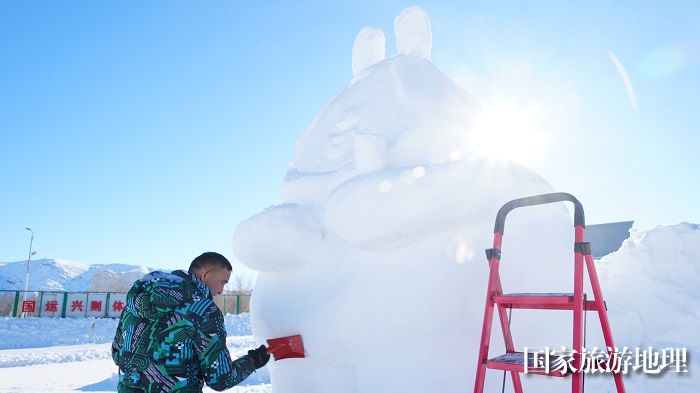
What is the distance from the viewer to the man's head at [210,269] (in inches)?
99.7

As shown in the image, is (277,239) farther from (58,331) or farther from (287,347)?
(58,331)

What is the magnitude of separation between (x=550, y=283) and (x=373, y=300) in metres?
0.97

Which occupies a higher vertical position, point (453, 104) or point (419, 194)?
point (453, 104)

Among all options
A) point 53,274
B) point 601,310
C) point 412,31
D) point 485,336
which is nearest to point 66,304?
point 412,31

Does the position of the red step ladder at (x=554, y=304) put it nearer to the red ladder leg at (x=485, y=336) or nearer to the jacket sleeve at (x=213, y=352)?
the red ladder leg at (x=485, y=336)

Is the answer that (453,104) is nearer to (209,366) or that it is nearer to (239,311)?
(209,366)

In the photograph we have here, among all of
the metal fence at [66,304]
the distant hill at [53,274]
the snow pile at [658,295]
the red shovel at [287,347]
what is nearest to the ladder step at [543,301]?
the snow pile at [658,295]

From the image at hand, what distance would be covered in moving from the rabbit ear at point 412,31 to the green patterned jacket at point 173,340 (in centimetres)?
232

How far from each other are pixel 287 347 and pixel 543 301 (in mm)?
1458

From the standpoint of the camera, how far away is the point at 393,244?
2742mm

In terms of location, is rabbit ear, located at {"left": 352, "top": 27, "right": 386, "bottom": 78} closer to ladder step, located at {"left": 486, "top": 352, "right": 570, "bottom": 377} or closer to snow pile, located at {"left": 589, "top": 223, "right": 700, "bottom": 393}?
snow pile, located at {"left": 589, "top": 223, "right": 700, "bottom": 393}

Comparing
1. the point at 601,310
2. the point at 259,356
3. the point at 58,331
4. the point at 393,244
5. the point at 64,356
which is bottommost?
the point at 64,356

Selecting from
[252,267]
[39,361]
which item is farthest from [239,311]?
[252,267]

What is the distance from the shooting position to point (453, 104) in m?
3.36
